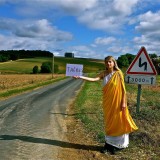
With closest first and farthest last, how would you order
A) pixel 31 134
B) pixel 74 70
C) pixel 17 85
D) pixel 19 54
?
pixel 74 70 < pixel 31 134 < pixel 17 85 < pixel 19 54

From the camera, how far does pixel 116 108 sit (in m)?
7.15

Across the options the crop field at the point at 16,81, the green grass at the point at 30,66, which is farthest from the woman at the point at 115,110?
the green grass at the point at 30,66

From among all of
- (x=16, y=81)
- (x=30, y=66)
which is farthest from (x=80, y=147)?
(x=30, y=66)

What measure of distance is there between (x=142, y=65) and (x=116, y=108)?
2.89 metres

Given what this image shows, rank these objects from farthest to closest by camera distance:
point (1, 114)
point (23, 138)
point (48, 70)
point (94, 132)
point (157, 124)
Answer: point (48, 70)
point (1, 114)
point (157, 124)
point (94, 132)
point (23, 138)

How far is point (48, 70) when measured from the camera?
10731 cm

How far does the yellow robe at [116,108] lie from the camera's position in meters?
7.14

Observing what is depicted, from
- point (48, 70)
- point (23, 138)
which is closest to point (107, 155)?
point (23, 138)

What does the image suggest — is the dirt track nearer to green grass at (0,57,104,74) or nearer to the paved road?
the paved road

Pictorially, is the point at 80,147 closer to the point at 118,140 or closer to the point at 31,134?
the point at 118,140

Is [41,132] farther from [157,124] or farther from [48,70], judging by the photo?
[48,70]

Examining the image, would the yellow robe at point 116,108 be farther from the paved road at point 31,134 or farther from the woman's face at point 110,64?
the paved road at point 31,134

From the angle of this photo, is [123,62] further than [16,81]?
Yes

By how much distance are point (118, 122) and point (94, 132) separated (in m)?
2.35
